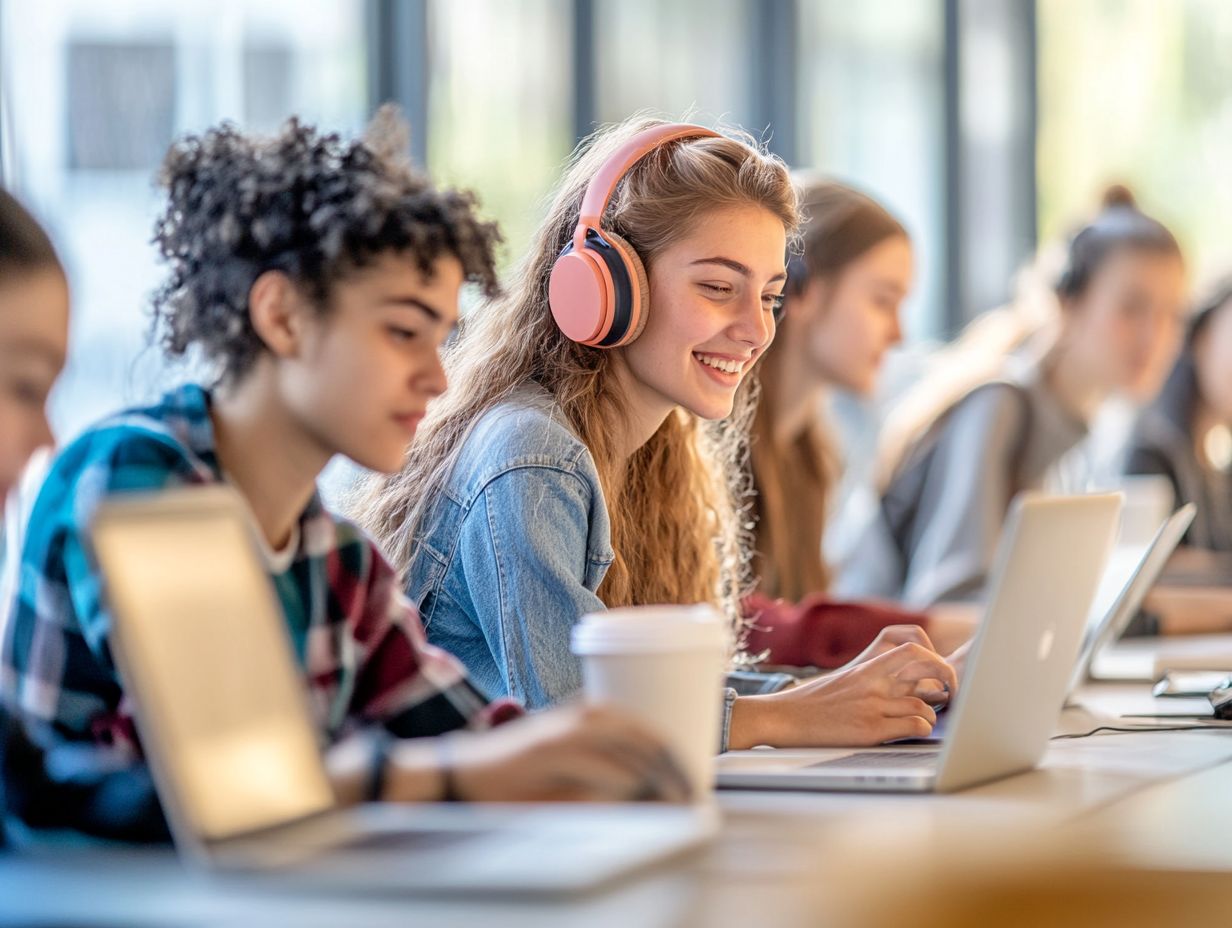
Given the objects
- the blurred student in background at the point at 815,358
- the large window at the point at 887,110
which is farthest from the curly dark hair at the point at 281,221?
the large window at the point at 887,110

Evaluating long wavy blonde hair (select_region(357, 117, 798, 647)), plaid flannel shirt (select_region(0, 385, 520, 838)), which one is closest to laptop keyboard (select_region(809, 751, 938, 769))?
plaid flannel shirt (select_region(0, 385, 520, 838))

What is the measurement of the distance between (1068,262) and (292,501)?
104 inches

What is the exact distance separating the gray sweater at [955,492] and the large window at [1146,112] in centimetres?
253

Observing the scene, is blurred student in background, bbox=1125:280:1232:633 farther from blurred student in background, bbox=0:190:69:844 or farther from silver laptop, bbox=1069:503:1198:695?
blurred student in background, bbox=0:190:69:844

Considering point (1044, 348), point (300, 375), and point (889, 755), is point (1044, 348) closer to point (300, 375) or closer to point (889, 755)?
point (889, 755)

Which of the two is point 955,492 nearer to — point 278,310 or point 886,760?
point 886,760

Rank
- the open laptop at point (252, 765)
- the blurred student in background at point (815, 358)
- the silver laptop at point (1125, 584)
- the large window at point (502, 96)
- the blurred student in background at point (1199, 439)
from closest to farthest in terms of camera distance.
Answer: the open laptop at point (252, 765)
the silver laptop at point (1125, 584)
the blurred student in background at point (815, 358)
the blurred student in background at point (1199, 439)
the large window at point (502, 96)

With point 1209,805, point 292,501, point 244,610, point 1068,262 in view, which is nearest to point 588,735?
point 244,610

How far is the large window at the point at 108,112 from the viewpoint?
3.07m

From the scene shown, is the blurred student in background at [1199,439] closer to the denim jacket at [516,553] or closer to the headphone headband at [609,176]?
the headphone headband at [609,176]

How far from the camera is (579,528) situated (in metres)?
1.59

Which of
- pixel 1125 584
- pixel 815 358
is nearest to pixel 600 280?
pixel 1125 584

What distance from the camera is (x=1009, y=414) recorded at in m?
3.22

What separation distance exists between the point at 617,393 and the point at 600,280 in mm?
160
